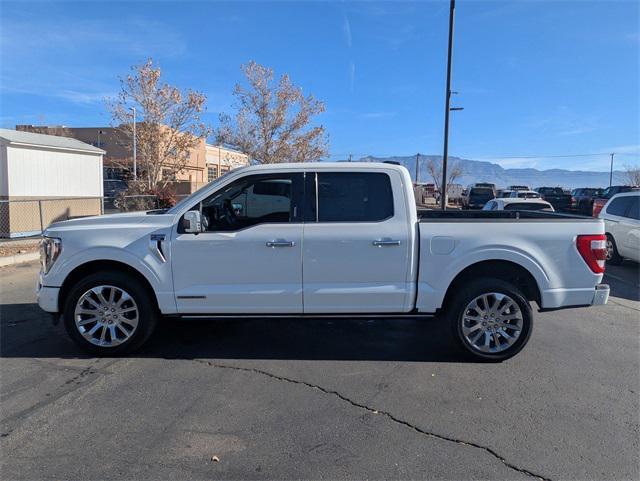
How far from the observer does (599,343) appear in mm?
5668

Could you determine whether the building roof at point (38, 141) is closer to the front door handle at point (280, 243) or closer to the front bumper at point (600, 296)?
the front door handle at point (280, 243)

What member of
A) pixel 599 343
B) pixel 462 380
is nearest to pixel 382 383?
pixel 462 380

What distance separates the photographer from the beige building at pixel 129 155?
3719cm

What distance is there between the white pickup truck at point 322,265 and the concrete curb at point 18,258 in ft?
21.7

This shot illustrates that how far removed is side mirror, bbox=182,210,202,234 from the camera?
4.73 meters

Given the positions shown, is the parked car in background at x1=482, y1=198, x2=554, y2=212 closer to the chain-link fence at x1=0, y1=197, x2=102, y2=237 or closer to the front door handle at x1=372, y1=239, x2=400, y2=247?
the front door handle at x1=372, y1=239, x2=400, y2=247

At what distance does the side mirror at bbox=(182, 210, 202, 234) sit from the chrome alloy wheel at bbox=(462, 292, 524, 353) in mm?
2727

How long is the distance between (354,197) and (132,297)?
2413mm

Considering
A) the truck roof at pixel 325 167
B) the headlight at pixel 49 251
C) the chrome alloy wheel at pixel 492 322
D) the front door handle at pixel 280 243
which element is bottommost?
the chrome alloy wheel at pixel 492 322

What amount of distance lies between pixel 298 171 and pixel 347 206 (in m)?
0.62

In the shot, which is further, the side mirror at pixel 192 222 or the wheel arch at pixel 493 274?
the wheel arch at pixel 493 274

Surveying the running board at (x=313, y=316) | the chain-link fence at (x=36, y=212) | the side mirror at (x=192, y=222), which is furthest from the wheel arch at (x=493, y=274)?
the chain-link fence at (x=36, y=212)

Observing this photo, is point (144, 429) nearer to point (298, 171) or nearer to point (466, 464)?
point (466, 464)

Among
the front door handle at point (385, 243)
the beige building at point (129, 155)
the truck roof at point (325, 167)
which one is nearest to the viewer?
the front door handle at point (385, 243)
